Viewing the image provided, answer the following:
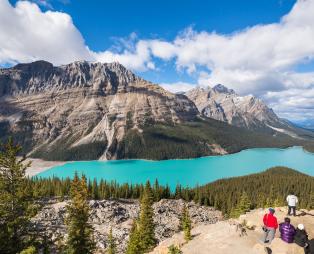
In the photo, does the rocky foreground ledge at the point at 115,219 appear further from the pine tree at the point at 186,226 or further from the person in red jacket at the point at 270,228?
the person in red jacket at the point at 270,228

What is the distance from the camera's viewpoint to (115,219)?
10619 centimetres

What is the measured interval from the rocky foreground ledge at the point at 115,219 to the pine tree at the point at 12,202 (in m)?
47.9

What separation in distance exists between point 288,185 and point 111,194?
4431 inches

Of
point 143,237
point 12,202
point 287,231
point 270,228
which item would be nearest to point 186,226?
point 143,237

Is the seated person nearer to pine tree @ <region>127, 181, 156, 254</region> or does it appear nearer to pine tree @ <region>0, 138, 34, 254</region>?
pine tree @ <region>0, 138, 34, 254</region>

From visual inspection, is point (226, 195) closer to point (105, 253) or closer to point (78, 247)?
point (105, 253)

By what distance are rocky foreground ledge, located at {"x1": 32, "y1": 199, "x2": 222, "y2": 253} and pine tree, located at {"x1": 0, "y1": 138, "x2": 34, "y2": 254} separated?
157 ft

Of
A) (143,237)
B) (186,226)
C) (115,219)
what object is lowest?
(115,219)

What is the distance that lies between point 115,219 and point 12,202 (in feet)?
242

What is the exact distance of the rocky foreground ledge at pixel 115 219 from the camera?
8938 centimetres

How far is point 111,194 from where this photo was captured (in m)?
152

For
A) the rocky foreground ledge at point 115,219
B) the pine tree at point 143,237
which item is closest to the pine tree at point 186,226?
the pine tree at point 143,237

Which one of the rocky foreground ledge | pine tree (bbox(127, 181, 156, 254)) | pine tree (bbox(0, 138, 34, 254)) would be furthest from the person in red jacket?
the rocky foreground ledge

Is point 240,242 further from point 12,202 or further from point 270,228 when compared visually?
point 12,202
